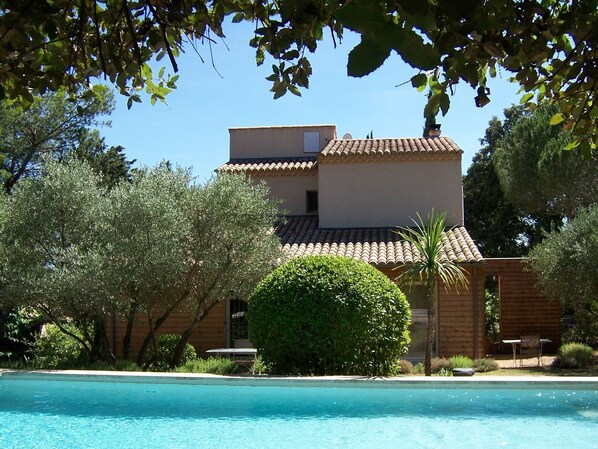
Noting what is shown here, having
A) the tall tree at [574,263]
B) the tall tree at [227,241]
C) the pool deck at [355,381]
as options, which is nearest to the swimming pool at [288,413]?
the pool deck at [355,381]

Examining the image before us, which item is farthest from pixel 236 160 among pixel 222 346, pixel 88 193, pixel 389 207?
pixel 88 193

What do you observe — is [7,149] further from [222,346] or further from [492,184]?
[492,184]

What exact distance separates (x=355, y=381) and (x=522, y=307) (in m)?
12.6

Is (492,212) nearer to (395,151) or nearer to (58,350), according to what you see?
(395,151)

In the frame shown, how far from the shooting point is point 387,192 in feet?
73.0

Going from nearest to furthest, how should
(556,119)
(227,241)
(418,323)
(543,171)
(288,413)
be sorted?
(556,119)
(288,413)
(227,241)
(418,323)
(543,171)

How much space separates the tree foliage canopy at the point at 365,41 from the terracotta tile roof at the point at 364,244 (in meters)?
13.8

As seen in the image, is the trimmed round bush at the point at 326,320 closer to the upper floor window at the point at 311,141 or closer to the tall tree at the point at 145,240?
the tall tree at the point at 145,240

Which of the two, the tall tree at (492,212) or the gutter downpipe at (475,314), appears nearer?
the gutter downpipe at (475,314)

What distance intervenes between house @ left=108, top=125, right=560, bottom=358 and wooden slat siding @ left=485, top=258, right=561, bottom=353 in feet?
0.10

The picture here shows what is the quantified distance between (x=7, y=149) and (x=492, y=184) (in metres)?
23.4

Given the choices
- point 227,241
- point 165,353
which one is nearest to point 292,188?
point 227,241

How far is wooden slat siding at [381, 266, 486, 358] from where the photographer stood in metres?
18.3

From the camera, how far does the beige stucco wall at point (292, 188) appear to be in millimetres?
23922
